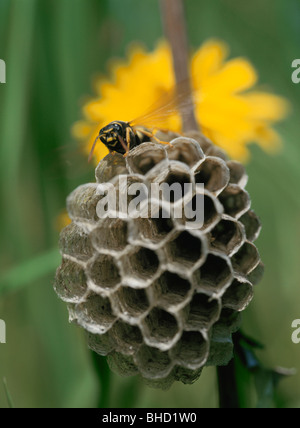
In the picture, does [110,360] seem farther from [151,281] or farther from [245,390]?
[245,390]

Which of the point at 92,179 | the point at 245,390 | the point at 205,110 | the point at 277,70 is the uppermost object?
the point at 277,70

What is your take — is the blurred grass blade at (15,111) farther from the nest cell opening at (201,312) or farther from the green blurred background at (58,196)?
the nest cell opening at (201,312)

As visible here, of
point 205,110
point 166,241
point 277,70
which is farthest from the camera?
point 277,70

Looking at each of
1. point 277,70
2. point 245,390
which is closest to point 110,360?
point 245,390

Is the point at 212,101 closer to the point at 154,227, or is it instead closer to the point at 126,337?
the point at 154,227

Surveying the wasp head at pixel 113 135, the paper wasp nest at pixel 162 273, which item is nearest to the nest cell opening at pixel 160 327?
the paper wasp nest at pixel 162 273

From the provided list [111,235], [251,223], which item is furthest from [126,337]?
[251,223]
